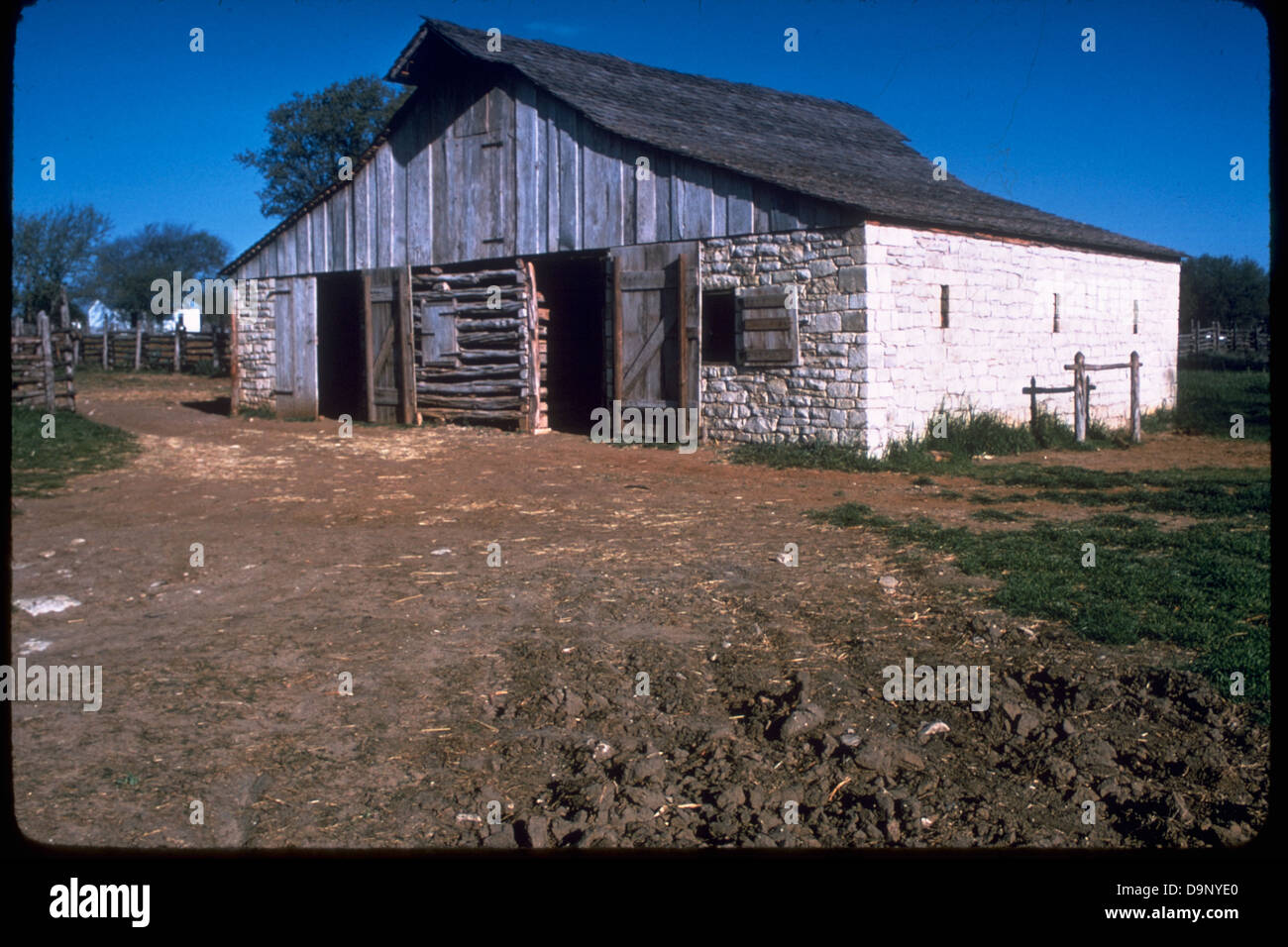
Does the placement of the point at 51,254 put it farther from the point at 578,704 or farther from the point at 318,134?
the point at 578,704

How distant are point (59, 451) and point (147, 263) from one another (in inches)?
2764

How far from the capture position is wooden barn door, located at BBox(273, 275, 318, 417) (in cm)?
2045

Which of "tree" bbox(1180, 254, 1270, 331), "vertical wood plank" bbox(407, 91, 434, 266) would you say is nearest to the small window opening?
"vertical wood plank" bbox(407, 91, 434, 266)

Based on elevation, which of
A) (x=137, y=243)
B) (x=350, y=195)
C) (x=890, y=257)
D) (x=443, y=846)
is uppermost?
(x=137, y=243)

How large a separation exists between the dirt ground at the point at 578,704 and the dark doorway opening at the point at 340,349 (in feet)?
43.2

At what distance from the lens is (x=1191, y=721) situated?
168 inches

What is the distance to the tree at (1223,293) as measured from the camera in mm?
52688

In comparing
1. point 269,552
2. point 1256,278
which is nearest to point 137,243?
point 1256,278

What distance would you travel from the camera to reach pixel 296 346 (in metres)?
20.6

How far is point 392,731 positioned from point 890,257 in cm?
1100

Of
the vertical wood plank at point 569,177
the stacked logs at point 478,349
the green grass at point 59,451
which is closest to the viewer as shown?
→ the green grass at point 59,451

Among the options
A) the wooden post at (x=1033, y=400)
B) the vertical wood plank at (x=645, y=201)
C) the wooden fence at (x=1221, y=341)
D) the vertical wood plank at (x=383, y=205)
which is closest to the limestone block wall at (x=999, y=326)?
the wooden post at (x=1033, y=400)

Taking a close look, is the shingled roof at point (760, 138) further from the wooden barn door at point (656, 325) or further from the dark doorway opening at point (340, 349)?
the dark doorway opening at point (340, 349)

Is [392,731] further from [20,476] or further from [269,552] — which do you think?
[20,476]
